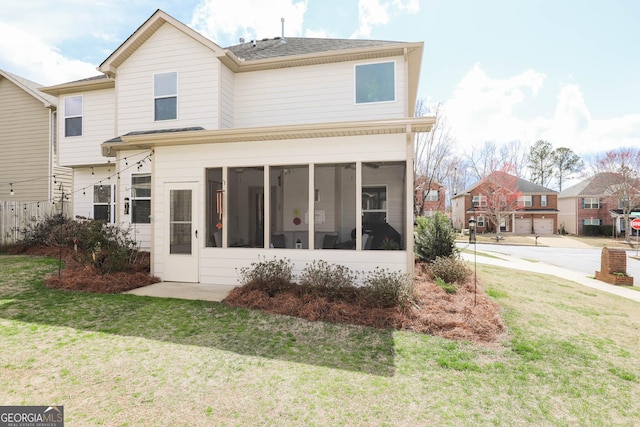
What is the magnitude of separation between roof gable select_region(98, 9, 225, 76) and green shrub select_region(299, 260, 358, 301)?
21.8ft

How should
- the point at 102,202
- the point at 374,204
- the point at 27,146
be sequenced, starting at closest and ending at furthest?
the point at 374,204, the point at 102,202, the point at 27,146

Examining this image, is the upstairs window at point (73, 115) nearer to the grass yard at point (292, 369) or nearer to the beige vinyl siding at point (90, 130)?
the beige vinyl siding at point (90, 130)

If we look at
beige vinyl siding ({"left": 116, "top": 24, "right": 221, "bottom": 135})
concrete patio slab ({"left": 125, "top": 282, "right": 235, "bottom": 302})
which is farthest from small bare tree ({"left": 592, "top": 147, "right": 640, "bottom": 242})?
concrete patio slab ({"left": 125, "top": 282, "right": 235, "bottom": 302})

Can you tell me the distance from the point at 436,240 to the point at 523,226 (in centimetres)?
3451

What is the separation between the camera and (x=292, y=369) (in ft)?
12.5

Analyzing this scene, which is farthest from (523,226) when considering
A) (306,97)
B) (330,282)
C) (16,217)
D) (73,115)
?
(16,217)

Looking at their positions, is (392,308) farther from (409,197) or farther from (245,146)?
(245,146)

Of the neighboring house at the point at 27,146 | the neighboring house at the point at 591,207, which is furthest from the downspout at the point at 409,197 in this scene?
the neighboring house at the point at 591,207

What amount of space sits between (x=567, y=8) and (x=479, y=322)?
400 inches

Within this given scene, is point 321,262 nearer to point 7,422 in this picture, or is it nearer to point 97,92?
point 7,422

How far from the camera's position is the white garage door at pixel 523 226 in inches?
1476

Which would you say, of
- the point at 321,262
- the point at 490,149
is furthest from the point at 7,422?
the point at 490,149

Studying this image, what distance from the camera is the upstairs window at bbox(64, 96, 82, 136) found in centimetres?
1147

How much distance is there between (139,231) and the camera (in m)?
9.84
